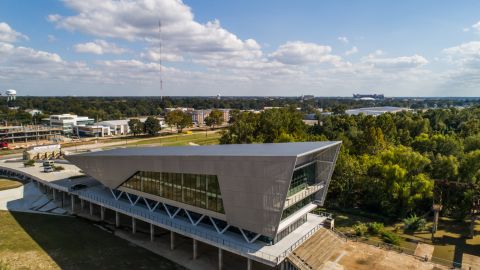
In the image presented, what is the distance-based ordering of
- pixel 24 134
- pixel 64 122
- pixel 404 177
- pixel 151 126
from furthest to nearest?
pixel 64 122, pixel 151 126, pixel 24 134, pixel 404 177

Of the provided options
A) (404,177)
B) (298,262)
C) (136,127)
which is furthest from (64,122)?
(298,262)

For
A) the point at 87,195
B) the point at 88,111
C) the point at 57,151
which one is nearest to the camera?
the point at 87,195

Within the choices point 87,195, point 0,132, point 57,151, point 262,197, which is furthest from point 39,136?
point 262,197

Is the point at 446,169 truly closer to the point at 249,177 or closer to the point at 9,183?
the point at 249,177

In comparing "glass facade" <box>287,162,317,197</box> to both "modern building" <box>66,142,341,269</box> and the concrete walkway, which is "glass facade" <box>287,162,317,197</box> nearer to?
"modern building" <box>66,142,341,269</box>

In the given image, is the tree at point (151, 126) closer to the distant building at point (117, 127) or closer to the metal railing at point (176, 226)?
the distant building at point (117, 127)

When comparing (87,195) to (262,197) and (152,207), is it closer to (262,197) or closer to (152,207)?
(152,207)

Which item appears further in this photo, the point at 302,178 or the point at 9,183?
the point at 9,183

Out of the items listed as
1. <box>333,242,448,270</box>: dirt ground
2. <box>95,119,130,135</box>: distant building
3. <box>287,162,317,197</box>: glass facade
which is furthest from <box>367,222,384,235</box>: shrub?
<box>95,119,130,135</box>: distant building
